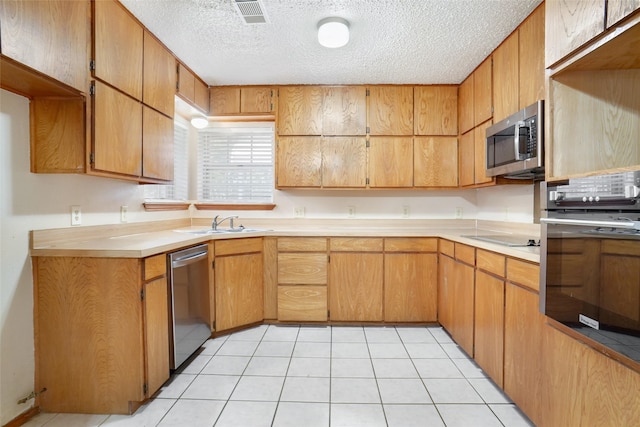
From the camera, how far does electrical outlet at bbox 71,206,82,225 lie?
1875 mm

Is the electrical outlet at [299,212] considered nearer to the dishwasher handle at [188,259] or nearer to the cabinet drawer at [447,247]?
the dishwasher handle at [188,259]

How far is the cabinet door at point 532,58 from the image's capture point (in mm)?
1831

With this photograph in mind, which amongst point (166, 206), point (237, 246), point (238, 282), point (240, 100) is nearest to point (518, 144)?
point (237, 246)

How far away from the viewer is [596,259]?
1.09 meters

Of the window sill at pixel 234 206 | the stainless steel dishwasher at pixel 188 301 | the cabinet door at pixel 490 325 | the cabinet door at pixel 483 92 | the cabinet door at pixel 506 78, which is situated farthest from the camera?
the window sill at pixel 234 206

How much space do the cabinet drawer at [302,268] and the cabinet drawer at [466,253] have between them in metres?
1.16

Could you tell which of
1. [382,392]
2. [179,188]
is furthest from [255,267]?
[382,392]

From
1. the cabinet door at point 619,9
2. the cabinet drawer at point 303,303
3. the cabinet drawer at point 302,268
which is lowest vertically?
the cabinet drawer at point 303,303

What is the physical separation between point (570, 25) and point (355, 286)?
2.30 m

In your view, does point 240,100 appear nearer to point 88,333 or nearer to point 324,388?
point 88,333

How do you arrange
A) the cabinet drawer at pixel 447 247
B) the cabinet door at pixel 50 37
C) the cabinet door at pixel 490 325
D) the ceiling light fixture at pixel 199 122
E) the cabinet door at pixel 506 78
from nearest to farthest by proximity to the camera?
the cabinet door at pixel 50 37, the cabinet door at pixel 490 325, the cabinet door at pixel 506 78, the cabinet drawer at pixel 447 247, the ceiling light fixture at pixel 199 122

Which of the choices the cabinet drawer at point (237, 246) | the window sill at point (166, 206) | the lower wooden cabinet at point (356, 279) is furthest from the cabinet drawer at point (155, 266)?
the lower wooden cabinet at point (356, 279)

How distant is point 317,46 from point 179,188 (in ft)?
6.75

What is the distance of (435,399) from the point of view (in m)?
1.78
